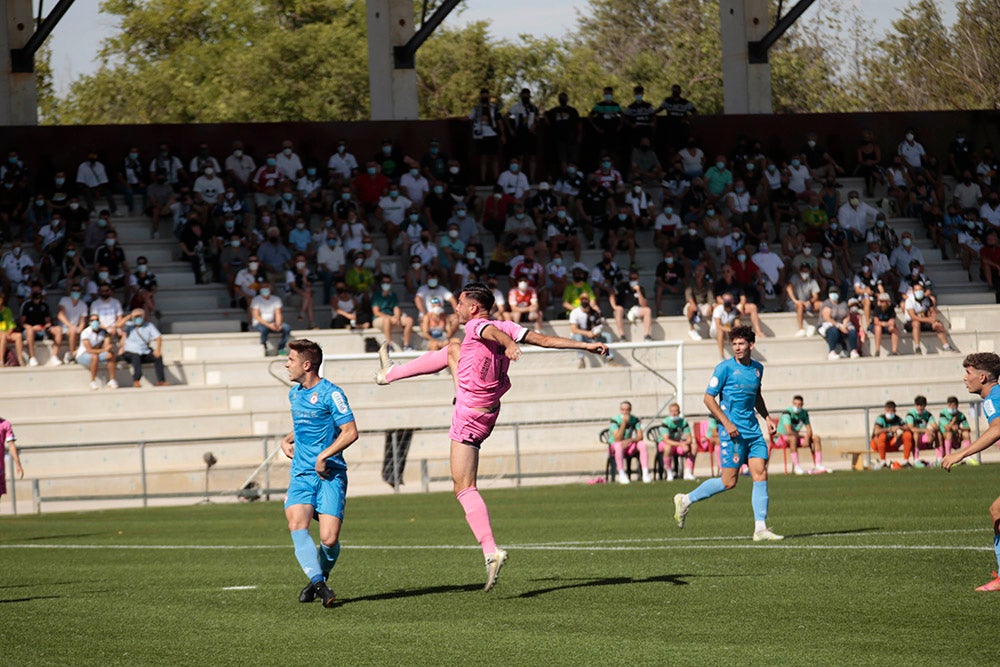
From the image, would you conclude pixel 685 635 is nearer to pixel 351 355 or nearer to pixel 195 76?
pixel 351 355

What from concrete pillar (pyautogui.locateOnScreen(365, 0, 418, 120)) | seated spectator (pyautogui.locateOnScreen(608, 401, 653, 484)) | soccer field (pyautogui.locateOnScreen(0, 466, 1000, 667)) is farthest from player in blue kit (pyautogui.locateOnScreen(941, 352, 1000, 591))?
concrete pillar (pyautogui.locateOnScreen(365, 0, 418, 120))

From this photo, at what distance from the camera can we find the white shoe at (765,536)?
46.1 feet

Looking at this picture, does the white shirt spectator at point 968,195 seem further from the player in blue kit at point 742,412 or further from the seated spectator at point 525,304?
the player in blue kit at point 742,412

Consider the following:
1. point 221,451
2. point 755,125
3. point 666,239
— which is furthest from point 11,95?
point 755,125

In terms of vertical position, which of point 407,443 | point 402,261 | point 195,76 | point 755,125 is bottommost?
point 407,443

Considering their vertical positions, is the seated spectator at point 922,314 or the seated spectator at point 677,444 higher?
the seated spectator at point 922,314

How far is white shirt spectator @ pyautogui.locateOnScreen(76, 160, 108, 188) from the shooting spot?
3288cm

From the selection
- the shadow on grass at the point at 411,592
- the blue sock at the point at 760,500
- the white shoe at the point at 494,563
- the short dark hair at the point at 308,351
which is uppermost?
the short dark hair at the point at 308,351

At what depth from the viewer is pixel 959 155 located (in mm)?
38562

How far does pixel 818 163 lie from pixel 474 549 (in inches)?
1003

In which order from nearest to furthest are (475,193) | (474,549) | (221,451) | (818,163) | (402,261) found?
(474,549) → (221,451) → (402,261) → (475,193) → (818,163)

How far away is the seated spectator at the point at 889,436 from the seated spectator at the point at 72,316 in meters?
15.5

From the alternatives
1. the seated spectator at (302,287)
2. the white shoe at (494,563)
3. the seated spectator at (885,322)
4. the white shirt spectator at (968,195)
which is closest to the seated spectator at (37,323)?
the seated spectator at (302,287)

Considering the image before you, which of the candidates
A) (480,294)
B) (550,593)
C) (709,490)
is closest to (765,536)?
(709,490)
